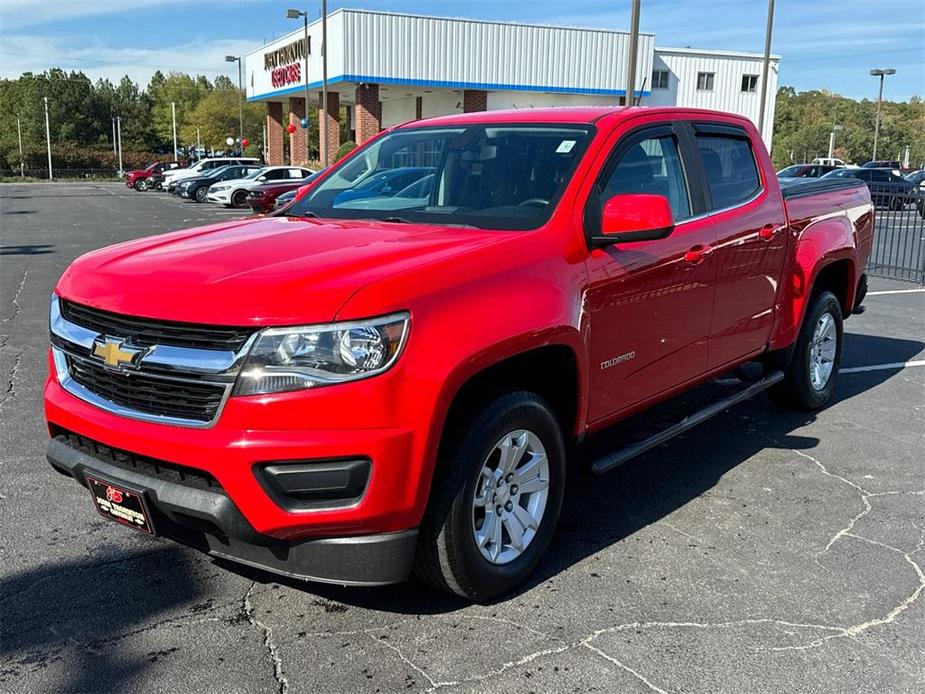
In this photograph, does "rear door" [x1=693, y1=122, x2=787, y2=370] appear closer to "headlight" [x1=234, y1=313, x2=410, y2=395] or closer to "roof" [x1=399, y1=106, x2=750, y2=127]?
"roof" [x1=399, y1=106, x2=750, y2=127]

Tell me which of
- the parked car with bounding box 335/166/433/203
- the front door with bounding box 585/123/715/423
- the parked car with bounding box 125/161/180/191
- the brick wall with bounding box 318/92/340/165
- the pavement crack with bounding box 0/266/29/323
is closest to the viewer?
the front door with bounding box 585/123/715/423

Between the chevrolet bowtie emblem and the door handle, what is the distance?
8.79 ft

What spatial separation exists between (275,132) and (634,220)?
55188 millimetres

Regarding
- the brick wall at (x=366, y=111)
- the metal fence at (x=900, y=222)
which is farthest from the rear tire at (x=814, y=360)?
the brick wall at (x=366, y=111)

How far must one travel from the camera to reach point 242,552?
306 centimetres

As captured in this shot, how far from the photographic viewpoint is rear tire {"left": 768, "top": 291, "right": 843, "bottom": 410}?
5.95 m

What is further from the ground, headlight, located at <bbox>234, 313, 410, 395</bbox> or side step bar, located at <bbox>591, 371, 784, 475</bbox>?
headlight, located at <bbox>234, 313, 410, 395</bbox>

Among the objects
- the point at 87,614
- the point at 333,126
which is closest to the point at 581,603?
the point at 87,614

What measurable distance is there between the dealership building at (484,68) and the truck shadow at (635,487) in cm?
3066

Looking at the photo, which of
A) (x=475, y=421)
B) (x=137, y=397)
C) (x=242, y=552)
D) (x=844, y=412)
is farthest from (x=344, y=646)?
Result: (x=844, y=412)

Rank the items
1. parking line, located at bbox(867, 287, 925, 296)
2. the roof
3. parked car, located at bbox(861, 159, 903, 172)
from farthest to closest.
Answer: parked car, located at bbox(861, 159, 903, 172)
parking line, located at bbox(867, 287, 925, 296)
the roof

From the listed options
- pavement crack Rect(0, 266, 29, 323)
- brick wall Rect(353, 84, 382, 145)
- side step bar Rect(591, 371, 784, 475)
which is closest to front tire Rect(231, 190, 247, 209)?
brick wall Rect(353, 84, 382, 145)

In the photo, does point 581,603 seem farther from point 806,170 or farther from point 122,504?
point 806,170

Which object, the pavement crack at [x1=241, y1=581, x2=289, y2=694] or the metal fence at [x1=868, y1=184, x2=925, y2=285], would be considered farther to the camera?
the metal fence at [x1=868, y1=184, x2=925, y2=285]
